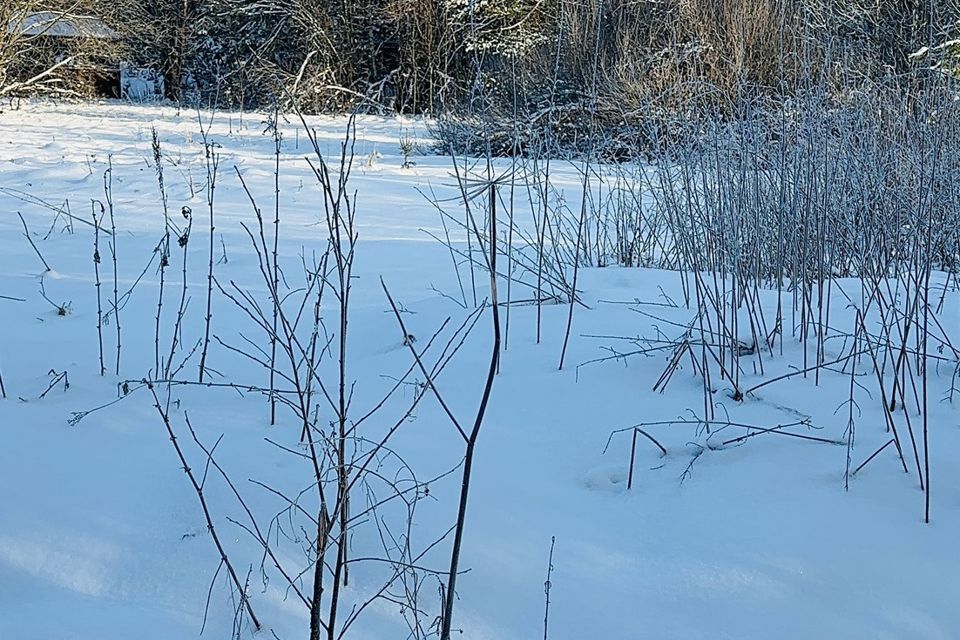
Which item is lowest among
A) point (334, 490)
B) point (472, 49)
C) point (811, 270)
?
point (334, 490)

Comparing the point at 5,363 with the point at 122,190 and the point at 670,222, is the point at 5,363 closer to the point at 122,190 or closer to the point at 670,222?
the point at 670,222

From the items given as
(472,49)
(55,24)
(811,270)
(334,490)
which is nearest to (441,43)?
(472,49)

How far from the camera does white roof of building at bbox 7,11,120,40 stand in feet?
47.3

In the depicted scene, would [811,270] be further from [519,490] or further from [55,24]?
[55,24]

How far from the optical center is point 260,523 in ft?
6.56

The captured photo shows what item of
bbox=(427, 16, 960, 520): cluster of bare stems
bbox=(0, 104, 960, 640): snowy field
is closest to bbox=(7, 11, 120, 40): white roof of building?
bbox=(0, 104, 960, 640): snowy field

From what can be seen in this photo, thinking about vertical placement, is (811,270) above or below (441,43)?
below

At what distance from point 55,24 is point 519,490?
16.6 metres

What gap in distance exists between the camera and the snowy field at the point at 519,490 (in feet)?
5.63

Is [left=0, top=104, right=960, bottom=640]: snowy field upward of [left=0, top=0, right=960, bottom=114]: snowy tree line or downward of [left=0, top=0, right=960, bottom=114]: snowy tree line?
downward

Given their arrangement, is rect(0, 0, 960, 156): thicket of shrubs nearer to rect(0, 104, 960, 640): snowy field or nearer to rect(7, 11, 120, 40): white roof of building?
rect(7, 11, 120, 40): white roof of building

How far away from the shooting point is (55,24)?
15844 mm

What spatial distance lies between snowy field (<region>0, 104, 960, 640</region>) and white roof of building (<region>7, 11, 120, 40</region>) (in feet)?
42.9

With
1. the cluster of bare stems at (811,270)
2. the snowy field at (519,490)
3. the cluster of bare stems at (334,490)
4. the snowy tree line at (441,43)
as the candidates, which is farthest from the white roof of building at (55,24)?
the cluster of bare stems at (334,490)
